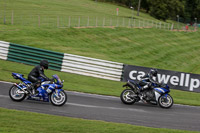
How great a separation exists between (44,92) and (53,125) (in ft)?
10.6

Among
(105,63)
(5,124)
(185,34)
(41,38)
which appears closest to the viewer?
(5,124)

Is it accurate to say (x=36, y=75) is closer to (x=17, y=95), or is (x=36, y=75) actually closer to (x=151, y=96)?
(x=17, y=95)

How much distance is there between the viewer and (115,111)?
12867mm

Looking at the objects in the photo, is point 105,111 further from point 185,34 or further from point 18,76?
point 185,34

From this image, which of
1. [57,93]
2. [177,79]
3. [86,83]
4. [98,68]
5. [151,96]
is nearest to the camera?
[57,93]

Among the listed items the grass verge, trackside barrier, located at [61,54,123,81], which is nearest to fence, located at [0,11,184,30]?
the grass verge

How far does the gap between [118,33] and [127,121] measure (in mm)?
30654

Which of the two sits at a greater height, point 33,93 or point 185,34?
point 185,34

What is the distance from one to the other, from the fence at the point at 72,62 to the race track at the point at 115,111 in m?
5.81

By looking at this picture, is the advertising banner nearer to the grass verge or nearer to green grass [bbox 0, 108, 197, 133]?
the grass verge

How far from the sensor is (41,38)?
2927cm

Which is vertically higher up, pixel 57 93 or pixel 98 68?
pixel 98 68

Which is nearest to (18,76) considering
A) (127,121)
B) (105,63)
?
(127,121)

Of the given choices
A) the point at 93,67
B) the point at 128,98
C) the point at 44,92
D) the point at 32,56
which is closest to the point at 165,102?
the point at 128,98
